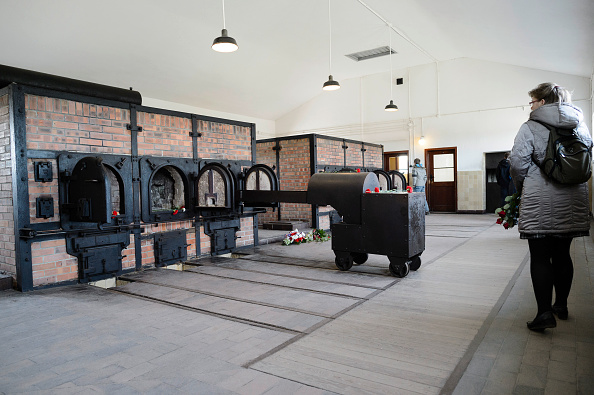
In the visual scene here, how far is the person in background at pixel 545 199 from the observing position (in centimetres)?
218

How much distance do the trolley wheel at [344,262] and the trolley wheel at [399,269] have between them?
1.52ft

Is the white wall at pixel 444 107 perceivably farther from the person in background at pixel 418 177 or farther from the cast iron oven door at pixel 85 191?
the cast iron oven door at pixel 85 191

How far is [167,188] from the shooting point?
5.01 metres

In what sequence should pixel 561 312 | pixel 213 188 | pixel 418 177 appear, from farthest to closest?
pixel 418 177 → pixel 213 188 → pixel 561 312

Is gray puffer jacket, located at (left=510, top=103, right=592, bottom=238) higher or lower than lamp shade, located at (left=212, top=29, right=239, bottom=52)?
lower

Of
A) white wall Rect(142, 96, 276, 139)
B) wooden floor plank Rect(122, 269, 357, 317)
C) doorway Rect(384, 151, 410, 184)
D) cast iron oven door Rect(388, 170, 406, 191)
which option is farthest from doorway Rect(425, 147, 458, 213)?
wooden floor plank Rect(122, 269, 357, 317)

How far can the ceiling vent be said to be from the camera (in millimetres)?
10030

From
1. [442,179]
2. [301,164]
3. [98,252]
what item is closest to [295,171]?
[301,164]

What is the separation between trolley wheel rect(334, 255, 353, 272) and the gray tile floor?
0.49 ft

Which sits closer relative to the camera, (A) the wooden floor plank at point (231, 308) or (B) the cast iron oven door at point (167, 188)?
(A) the wooden floor plank at point (231, 308)

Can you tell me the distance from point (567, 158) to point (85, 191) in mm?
3620

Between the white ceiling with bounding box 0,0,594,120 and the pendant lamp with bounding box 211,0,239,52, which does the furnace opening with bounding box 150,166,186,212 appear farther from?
the white ceiling with bounding box 0,0,594,120

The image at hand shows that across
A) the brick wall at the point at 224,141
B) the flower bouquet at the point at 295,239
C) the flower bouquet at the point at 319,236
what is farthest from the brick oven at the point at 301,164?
the brick wall at the point at 224,141

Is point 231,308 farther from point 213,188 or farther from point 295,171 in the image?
point 295,171
